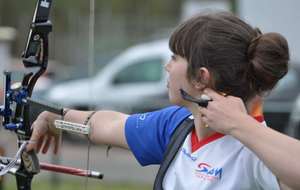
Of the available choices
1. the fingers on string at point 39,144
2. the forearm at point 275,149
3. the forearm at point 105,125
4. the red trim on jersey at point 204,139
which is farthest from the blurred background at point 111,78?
the forearm at point 275,149

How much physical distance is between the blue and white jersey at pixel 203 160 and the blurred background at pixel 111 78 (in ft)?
10.3

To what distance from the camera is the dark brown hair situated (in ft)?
9.30

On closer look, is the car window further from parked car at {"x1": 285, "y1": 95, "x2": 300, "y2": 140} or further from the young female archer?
A: the young female archer

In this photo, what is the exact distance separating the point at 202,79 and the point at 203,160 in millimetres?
242

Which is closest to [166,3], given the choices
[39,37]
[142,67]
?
[142,67]

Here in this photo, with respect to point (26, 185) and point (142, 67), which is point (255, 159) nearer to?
point (26, 185)

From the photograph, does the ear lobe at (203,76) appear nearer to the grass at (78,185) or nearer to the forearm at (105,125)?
the forearm at (105,125)

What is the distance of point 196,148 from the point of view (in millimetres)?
2990

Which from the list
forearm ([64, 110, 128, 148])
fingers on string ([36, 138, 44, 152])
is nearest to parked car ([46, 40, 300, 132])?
forearm ([64, 110, 128, 148])

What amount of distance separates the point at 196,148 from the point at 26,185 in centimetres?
59

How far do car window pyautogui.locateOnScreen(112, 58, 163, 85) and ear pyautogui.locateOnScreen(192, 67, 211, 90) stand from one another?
12170 millimetres

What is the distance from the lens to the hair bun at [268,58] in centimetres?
283

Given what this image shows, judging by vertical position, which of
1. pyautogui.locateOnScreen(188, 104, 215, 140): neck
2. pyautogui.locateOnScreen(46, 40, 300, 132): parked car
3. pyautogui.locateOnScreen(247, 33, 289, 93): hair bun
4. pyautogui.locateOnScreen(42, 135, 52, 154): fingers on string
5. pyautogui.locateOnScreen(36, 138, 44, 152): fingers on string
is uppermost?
pyautogui.locateOnScreen(247, 33, 289, 93): hair bun

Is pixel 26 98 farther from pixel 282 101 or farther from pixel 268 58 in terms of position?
pixel 282 101
